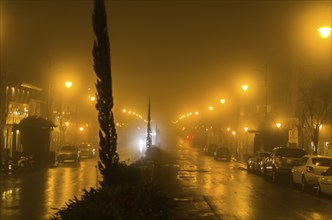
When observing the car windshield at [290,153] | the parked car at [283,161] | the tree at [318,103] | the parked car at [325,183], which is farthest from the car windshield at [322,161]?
the tree at [318,103]

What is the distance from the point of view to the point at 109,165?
10.3 meters

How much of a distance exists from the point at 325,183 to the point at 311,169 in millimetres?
3218

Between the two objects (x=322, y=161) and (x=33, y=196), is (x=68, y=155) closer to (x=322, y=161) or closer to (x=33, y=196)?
(x=322, y=161)

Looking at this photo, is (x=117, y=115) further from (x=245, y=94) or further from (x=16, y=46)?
(x=16, y=46)

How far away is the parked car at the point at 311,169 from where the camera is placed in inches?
1117

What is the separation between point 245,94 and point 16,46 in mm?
30744

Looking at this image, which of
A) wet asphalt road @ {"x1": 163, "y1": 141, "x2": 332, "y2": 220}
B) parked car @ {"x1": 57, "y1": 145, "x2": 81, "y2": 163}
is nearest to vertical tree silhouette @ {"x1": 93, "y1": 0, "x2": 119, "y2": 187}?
wet asphalt road @ {"x1": 163, "y1": 141, "x2": 332, "y2": 220}

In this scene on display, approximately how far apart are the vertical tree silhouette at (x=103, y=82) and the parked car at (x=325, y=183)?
16.6 meters

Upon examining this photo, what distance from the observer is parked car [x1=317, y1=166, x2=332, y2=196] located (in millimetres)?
25188

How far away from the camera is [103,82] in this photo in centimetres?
1010

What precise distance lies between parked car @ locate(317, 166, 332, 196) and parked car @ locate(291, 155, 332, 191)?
1.64 metres

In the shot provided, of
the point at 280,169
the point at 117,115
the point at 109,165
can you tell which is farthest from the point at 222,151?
the point at 117,115

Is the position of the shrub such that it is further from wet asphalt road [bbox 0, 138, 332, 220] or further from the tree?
the tree

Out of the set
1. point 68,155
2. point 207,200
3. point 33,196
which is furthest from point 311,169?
point 68,155
